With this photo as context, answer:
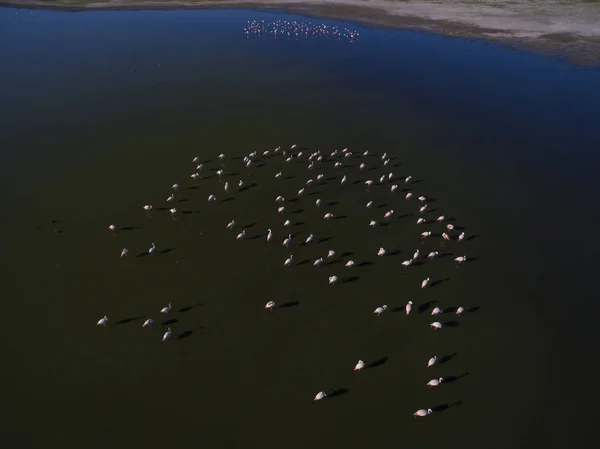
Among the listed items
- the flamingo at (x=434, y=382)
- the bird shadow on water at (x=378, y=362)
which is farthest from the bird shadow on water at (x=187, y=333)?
the flamingo at (x=434, y=382)

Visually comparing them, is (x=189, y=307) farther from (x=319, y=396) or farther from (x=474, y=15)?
(x=474, y=15)

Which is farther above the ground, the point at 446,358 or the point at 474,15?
the point at 474,15

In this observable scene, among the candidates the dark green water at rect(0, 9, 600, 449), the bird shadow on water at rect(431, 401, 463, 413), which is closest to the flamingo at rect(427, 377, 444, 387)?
the dark green water at rect(0, 9, 600, 449)

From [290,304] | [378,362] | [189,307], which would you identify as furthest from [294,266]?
[378,362]

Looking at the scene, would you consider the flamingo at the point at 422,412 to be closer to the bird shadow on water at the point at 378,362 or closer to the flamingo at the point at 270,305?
the bird shadow on water at the point at 378,362

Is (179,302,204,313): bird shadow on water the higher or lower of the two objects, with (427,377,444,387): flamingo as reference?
higher

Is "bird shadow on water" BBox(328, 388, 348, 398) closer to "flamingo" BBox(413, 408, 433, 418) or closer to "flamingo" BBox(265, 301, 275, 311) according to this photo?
"flamingo" BBox(413, 408, 433, 418)
